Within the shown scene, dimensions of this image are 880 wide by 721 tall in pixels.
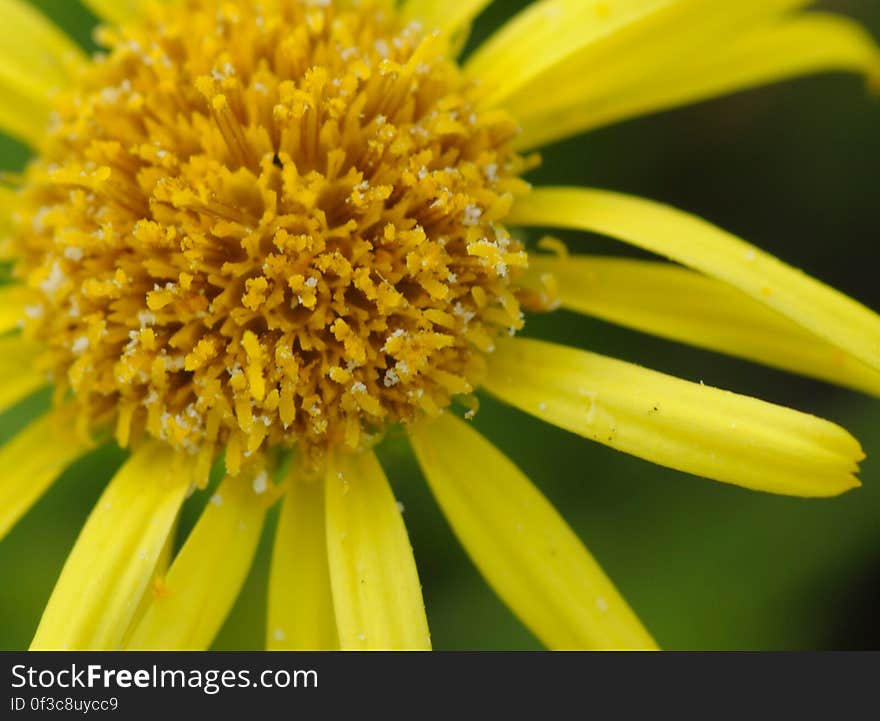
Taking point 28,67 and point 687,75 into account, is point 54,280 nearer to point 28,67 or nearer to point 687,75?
point 28,67

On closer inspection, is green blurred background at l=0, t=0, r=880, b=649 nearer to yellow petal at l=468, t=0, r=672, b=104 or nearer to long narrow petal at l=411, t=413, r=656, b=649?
long narrow petal at l=411, t=413, r=656, b=649

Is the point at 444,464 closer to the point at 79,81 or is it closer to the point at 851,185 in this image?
the point at 79,81

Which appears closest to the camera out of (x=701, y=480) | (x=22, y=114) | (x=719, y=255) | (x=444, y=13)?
(x=719, y=255)

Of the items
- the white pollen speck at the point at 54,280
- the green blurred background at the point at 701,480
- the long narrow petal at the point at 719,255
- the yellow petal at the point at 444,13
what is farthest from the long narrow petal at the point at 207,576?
the yellow petal at the point at 444,13

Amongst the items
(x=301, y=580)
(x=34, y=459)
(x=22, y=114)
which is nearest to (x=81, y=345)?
(x=34, y=459)

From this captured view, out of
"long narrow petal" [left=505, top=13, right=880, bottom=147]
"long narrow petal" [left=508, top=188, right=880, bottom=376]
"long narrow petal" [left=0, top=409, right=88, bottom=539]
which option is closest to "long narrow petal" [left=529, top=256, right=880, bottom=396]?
"long narrow petal" [left=508, top=188, right=880, bottom=376]

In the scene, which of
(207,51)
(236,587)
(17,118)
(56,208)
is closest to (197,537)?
(236,587)
